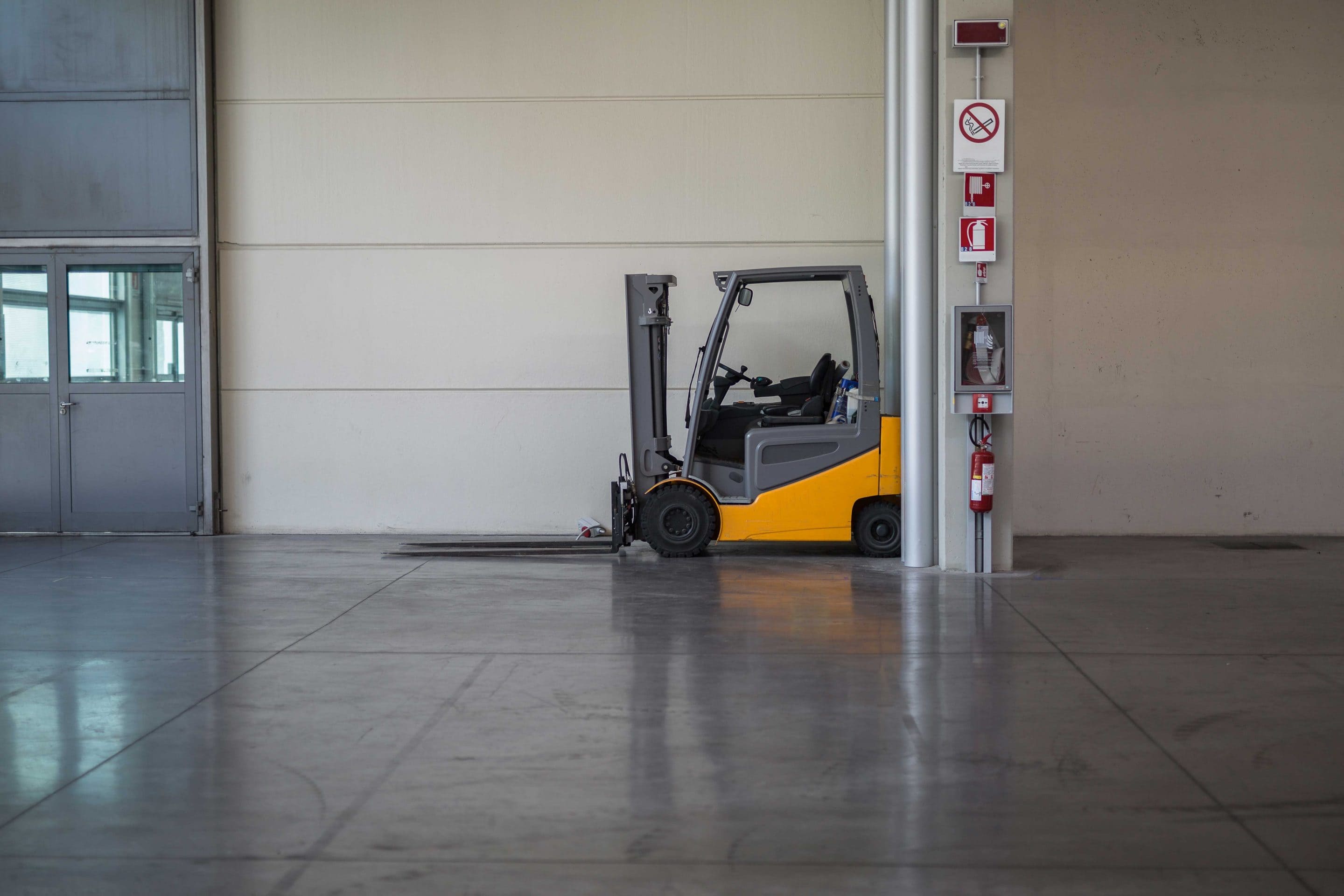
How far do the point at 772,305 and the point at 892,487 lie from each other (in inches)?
85.0

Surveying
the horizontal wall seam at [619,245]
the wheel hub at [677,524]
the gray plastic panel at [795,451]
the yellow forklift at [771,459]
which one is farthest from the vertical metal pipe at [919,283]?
the horizontal wall seam at [619,245]

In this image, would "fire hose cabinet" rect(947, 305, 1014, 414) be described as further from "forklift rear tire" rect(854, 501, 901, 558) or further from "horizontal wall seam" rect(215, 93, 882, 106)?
"horizontal wall seam" rect(215, 93, 882, 106)

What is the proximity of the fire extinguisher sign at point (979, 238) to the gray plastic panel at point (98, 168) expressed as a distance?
6466 millimetres

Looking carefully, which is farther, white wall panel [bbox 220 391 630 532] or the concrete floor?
white wall panel [bbox 220 391 630 532]

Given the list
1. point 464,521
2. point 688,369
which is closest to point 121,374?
point 464,521

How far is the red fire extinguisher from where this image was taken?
7121mm

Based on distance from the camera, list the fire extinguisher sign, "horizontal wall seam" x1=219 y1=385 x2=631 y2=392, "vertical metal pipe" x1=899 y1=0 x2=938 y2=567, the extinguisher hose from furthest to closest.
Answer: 1. "horizontal wall seam" x1=219 y1=385 x2=631 y2=392
2. "vertical metal pipe" x1=899 y1=0 x2=938 y2=567
3. the extinguisher hose
4. the fire extinguisher sign

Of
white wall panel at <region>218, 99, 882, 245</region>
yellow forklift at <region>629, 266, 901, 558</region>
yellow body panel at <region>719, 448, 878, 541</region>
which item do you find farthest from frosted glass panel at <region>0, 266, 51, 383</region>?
yellow body panel at <region>719, 448, 878, 541</region>

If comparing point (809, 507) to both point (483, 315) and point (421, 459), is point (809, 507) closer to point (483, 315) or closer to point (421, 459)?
point (483, 315)

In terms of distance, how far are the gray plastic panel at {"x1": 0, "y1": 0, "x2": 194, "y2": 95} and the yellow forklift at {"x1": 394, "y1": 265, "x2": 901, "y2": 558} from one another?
15.9 ft

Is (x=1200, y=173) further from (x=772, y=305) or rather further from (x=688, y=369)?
(x=688, y=369)

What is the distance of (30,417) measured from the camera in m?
9.80

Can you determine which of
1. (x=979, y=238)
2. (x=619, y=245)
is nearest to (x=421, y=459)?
(x=619, y=245)

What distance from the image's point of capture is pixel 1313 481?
9.40 m
